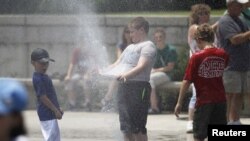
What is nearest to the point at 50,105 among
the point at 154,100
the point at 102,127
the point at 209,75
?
the point at 209,75

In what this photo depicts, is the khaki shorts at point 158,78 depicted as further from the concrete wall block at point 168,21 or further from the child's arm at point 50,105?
the child's arm at point 50,105

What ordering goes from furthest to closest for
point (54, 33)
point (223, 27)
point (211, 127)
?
1. point (54, 33)
2. point (223, 27)
3. point (211, 127)

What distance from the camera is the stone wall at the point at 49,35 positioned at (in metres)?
12.9

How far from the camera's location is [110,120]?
9141 mm

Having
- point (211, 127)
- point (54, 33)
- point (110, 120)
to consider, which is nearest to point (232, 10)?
point (110, 120)

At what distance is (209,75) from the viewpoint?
6938 millimetres

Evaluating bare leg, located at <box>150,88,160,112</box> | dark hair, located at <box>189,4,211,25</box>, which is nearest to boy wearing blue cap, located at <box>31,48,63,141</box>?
dark hair, located at <box>189,4,211,25</box>

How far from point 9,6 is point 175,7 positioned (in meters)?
3.42

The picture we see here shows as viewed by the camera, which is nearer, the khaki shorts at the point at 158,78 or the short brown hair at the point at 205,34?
the short brown hair at the point at 205,34

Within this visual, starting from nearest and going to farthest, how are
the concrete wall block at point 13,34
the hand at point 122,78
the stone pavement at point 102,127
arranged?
the hand at point 122,78 → the stone pavement at point 102,127 → the concrete wall block at point 13,34

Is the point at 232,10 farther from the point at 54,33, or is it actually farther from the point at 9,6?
the point at 9,6

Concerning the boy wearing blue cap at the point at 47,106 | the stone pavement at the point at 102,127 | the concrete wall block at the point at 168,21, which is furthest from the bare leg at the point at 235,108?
the concrete wall block at the point at 168,21

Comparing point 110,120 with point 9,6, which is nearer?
point 110,120

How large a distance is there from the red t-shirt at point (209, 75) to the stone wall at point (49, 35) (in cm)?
586
